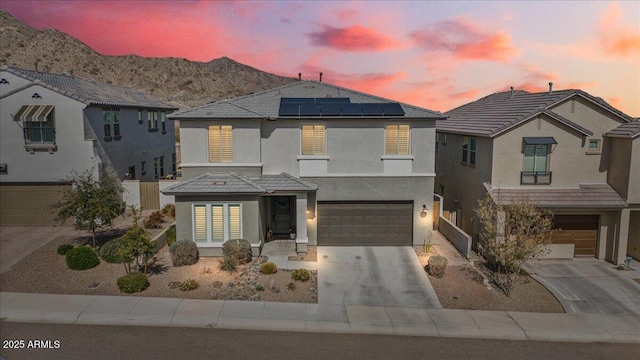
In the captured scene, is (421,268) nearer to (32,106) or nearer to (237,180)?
(237,180)

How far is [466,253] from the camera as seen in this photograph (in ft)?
65.7

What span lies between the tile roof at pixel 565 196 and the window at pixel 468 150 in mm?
2464

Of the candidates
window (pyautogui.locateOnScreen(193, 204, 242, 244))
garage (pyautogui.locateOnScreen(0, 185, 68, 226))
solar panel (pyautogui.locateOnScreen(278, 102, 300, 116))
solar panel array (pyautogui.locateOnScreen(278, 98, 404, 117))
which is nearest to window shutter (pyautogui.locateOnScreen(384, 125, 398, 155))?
solar panel array (pyautogui.locateOnScreen(278, 98, 404, 117))

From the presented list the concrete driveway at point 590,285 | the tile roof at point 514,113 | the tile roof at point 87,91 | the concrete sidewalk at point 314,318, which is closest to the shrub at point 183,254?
the concrete sidewalk at point 314,318

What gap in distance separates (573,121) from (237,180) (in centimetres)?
1622

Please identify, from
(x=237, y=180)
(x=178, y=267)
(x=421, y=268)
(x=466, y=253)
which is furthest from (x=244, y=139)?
(x=466, y=253)

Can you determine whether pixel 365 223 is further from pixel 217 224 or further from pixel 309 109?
pixel 217 224

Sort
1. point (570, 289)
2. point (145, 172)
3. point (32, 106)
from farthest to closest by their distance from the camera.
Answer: point (145, 172)
point (32, 106)
point (570, 289)

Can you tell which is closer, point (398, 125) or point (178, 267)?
point (178, 267)

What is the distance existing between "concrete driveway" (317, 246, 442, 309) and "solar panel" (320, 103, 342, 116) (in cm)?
644

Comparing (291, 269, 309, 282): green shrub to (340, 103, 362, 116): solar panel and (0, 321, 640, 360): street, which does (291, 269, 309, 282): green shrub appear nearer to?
(0, 321, 640, 360): street

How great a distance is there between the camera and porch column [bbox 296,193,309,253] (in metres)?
20.1

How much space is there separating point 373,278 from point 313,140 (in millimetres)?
7206

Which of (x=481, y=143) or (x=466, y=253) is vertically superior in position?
(x=481, y=143)
